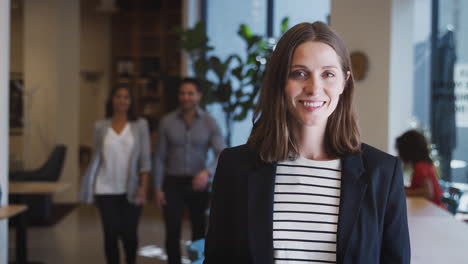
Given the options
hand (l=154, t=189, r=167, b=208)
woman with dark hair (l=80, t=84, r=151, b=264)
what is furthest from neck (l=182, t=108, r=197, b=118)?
hand (l=154, t=189, r=167, b=208)

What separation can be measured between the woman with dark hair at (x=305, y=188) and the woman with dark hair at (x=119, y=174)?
3294 millimetres

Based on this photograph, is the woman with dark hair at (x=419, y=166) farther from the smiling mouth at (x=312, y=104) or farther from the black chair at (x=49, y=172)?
the black chair at (x=49, y=172)

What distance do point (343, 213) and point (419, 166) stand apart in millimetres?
3585

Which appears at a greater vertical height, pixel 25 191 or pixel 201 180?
pixel 201 180

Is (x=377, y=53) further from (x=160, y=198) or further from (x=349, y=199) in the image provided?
(x=349, y=199)

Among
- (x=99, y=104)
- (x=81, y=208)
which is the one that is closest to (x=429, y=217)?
(x=81, y=208)

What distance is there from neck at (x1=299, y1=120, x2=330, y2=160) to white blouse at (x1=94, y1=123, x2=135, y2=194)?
3333mm

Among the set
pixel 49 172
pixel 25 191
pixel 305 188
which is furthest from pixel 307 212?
pixel 49 172

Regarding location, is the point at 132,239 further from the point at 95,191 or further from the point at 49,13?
the point at 49,13

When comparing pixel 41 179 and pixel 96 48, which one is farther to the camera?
pixel 96 48

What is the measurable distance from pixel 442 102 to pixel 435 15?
113cm

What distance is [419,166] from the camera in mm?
4840

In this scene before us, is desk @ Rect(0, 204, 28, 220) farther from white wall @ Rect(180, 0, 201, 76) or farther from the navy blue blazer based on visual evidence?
white wall @ Rect(180, 0, 201, 76)

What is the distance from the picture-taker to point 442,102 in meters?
7.57
